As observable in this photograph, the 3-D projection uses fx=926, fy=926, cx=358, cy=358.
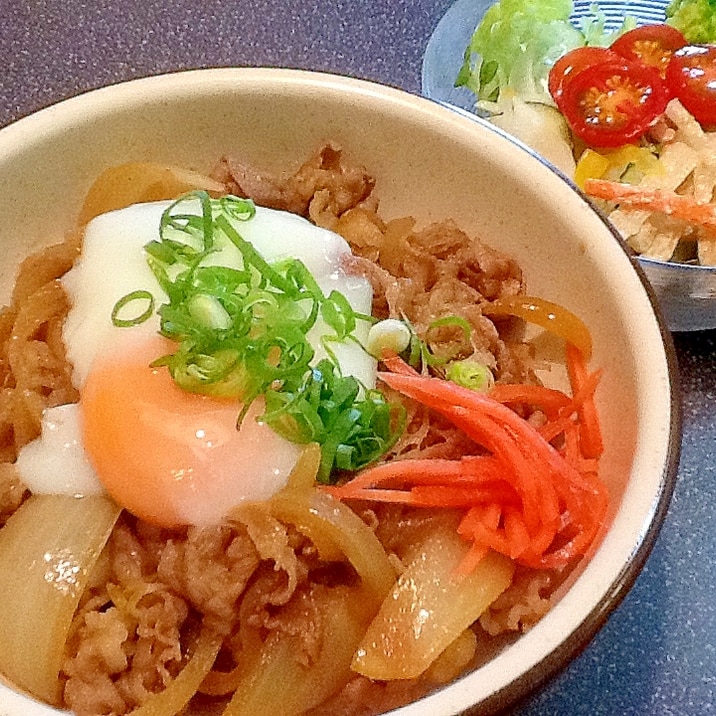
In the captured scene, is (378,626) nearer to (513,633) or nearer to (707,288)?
(513,633)

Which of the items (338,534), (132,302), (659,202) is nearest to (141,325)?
(132,302)

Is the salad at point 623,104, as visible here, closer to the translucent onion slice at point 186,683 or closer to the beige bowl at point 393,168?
the beige bowl at point 393,168

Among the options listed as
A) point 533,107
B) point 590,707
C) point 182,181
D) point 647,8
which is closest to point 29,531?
point 182,181

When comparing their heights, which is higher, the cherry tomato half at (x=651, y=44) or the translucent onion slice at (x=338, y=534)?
the cherry tomato half at (x=651, y=44)

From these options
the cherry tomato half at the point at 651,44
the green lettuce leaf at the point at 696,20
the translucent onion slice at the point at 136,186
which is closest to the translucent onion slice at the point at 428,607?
the translucent onion slice at the point at 136,186

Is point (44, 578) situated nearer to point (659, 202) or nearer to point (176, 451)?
point (176, 451)
